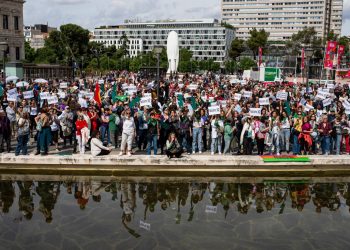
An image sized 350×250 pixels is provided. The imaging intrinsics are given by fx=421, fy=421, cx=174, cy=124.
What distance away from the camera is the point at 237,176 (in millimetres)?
13250

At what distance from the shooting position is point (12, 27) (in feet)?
215

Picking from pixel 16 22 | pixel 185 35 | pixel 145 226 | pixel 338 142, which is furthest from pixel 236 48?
pixel 145 226

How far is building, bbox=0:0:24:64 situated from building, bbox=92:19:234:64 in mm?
92001

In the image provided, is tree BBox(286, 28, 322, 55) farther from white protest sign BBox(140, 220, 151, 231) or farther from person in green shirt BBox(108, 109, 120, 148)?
white protest sign BBox(140, 220, 151, 231)

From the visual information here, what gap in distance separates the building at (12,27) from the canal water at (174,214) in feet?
185

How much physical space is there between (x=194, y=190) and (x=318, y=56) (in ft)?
323

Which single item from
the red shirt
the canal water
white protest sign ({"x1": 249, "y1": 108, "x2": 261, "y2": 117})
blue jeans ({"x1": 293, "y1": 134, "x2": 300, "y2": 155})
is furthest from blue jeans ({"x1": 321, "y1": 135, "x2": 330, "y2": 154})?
the red shirt

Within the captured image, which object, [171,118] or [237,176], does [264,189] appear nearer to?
[237,176]

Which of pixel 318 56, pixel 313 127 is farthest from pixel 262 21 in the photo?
pixel 313 127

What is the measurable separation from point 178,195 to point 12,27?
61.9 meters

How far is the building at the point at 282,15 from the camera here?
17062 centimetres

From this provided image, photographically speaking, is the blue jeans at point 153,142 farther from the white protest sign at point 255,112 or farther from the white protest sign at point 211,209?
the white protest sign at point 211,209

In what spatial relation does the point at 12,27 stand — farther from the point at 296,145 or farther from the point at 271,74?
the point at 296,145

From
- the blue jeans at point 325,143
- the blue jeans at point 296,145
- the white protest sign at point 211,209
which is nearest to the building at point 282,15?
the blue jeans at point 325,143
